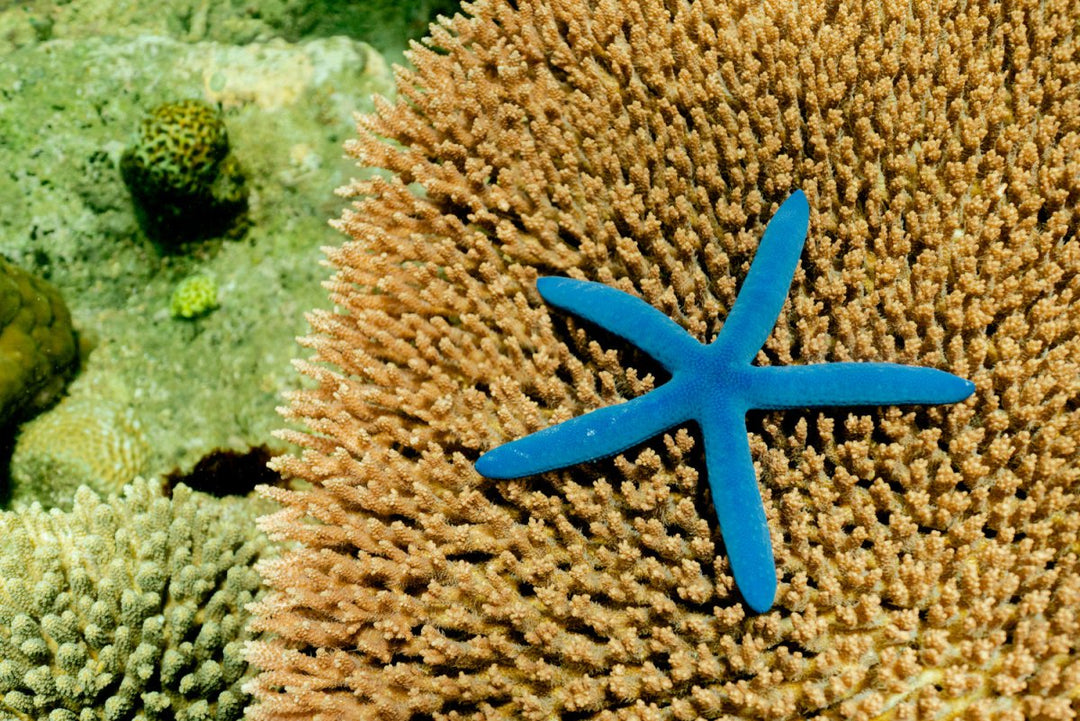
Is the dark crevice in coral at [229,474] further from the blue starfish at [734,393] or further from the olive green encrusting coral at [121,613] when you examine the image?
the blue starfish at [734,393]

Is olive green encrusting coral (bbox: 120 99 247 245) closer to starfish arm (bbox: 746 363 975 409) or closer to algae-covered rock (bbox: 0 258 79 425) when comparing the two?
algae-covered rock (bbox: 0 258 79 425)

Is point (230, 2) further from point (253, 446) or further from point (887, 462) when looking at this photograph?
point (887, 462)

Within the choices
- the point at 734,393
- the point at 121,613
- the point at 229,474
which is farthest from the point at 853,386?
the point at 229,474

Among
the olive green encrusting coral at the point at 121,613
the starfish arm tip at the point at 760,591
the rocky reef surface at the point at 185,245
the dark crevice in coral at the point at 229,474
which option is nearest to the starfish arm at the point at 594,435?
the starfish arm tip at the point at 760,591

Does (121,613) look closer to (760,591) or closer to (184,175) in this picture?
(184,175)

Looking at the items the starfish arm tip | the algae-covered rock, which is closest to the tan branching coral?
the starfish arm tip

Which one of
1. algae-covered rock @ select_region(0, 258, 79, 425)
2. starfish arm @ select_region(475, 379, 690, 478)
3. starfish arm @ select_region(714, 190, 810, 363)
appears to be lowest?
algae-covered rock @ select_region(0, 258, 79, 425)

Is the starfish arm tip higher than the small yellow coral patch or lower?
lower
